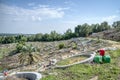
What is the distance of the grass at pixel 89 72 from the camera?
1345 cm

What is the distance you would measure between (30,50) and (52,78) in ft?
58.8

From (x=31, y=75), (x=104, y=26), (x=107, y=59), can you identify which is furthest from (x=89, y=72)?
(x=104, y=26)

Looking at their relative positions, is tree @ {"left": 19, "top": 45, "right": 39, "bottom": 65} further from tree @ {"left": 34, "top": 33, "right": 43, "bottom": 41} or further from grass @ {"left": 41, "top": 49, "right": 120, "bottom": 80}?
tree @ {"left": 34, "top": 33, "right": 43, "bottom": 41}

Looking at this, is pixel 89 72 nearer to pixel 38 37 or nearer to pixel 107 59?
pixel 107 59

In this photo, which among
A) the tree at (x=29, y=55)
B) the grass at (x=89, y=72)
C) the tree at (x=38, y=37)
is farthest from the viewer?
the tree at (x=38, y=37)

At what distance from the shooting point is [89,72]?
14305 mm

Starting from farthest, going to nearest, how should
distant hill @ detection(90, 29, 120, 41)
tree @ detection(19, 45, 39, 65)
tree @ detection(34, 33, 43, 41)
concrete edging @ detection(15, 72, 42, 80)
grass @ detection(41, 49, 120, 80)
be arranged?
tree @ detection(34, 33, 43, 41) < distant hill @ detection(90, 29, 120, 41) < tree @ detection(19, 45, 39, 65) < concrete edging @ detection(15, 72, 42, 80) < grass @ detection(41, 49, 120, 80)

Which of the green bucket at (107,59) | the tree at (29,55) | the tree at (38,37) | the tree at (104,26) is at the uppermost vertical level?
the tree at (104,26)

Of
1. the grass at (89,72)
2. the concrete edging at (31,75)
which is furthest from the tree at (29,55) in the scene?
the grass at (89,72)

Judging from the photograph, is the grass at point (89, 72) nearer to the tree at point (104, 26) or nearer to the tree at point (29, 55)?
the tree at point (29, 55)

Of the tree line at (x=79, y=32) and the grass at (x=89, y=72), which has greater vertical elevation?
the tree line at (x=79, y=32)

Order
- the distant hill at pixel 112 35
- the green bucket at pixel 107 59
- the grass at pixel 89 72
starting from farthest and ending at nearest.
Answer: the distant hill at pixel 112 35, the green bucket at pixel 107 59, the grass at pixel 89 72

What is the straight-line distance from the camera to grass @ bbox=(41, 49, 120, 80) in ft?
44.1

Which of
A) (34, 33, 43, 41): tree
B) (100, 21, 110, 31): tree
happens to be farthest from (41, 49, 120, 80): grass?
(34, 33, 43, 41): tree
